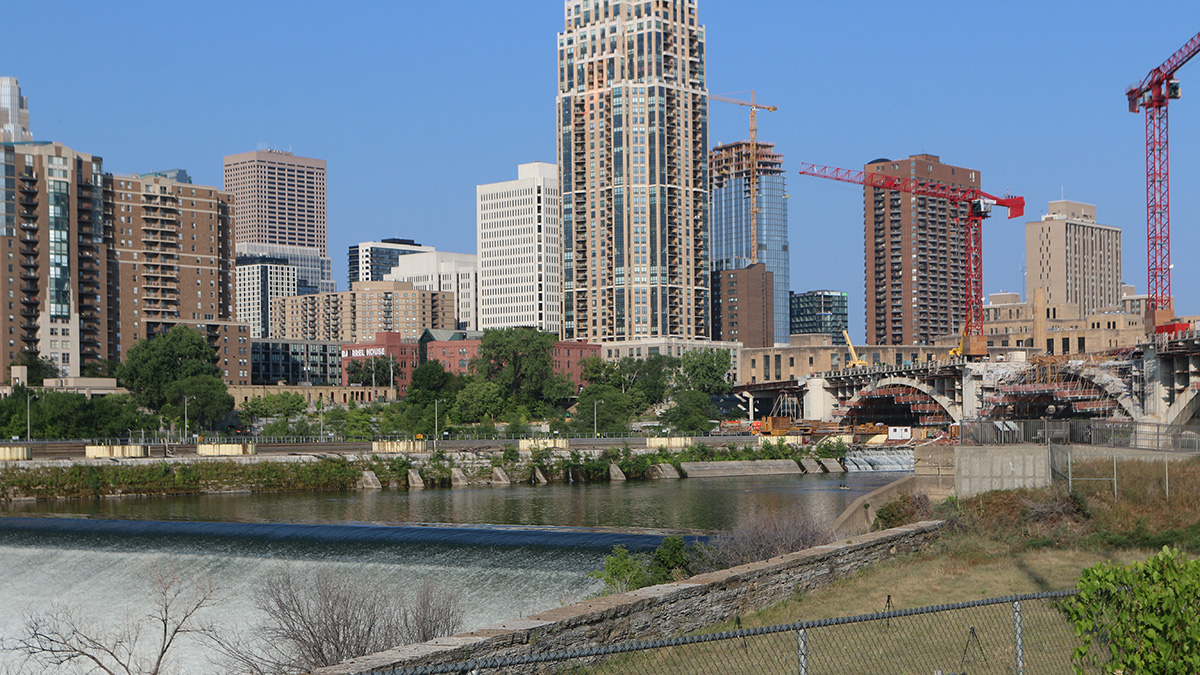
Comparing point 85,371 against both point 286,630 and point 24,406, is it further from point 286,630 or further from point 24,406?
point 286,630

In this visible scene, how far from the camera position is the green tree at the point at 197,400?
156 meters

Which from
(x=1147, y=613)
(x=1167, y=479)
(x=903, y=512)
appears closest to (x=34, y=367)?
(x=903, y=512)

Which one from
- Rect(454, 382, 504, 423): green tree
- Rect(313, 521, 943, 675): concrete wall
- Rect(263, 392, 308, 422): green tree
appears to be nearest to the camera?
Rect(313, 521, 943, 675): concrete wall

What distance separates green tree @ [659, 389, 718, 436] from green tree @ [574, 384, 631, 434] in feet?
20.9

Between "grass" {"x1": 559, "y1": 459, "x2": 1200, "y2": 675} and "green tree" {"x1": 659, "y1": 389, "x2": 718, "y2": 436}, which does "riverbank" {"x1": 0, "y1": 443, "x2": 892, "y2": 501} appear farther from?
"grass" {"x1": 559, "y1": 459, "x2": 1200, "y2": 675}

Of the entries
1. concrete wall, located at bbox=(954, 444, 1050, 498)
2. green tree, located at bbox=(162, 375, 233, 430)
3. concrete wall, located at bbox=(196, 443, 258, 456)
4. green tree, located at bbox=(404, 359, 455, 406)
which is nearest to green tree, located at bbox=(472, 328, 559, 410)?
green tree, located at bbox=(404, 359, 455, 406)

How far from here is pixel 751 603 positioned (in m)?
25.7

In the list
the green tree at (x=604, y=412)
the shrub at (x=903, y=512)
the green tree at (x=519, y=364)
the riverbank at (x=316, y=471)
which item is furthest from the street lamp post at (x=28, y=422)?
the shrub at (x=903, y=512)

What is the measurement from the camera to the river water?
3966 centimetres

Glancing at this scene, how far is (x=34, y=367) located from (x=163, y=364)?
26.6 m

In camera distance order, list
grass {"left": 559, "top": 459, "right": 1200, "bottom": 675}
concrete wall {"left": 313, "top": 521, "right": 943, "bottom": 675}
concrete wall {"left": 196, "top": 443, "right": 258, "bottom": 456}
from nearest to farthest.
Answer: concrete wall {"left": 313, "top": 521, "right": 943, "bottom": 675}
grass {"left": 559, "top": 459, "right": 1200, "bottom": 675}
concrete wall {"left": 196, "top": 443, "right": 258, "bottom": 456}

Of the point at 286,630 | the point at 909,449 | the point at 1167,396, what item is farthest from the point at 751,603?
the point at 909,449

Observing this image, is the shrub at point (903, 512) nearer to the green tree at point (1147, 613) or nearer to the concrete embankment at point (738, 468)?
A: the green tree at point (1147, 613)

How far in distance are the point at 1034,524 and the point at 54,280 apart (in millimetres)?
185849
